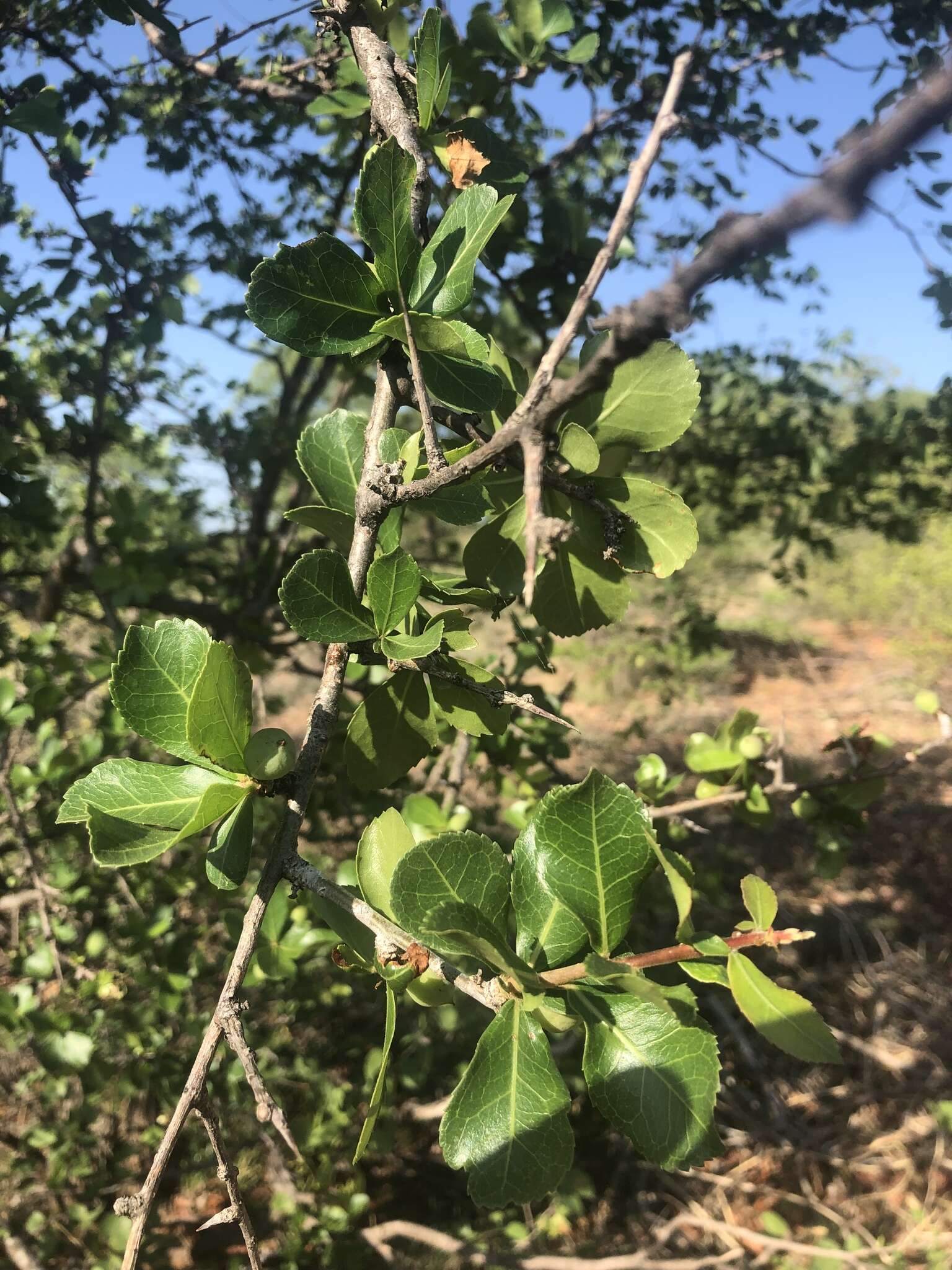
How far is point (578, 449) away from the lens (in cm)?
64

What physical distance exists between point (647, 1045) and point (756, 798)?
31.4 inches

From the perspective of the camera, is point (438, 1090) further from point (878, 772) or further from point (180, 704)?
point (180, 704)

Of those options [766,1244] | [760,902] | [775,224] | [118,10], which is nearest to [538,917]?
[760,902]

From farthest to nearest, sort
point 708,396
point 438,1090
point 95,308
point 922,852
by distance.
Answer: point 922,852, point 708,396, point 438,1090, point 95,308

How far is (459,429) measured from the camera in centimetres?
72

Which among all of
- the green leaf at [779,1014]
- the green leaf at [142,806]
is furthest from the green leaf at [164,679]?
the green leaf at [779,1014]

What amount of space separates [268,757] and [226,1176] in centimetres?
28

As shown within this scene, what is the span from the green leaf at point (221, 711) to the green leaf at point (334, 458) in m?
0.18

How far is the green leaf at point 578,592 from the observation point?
0.73 metres

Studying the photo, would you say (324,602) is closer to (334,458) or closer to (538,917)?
(334,458)

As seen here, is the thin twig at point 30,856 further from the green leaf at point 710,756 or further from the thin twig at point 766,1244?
the thin twig at point 766,1244

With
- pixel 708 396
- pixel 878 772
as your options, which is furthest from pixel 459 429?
pixel 708 396

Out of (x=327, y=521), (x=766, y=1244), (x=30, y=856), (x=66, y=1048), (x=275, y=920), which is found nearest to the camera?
(x=327, y=521)

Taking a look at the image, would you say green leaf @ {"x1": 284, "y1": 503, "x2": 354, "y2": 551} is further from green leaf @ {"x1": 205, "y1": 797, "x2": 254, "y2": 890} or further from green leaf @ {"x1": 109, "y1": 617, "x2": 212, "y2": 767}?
green leaf @ {"x1": 205, "y1": 797, "x2": 254, "y2": 890}
